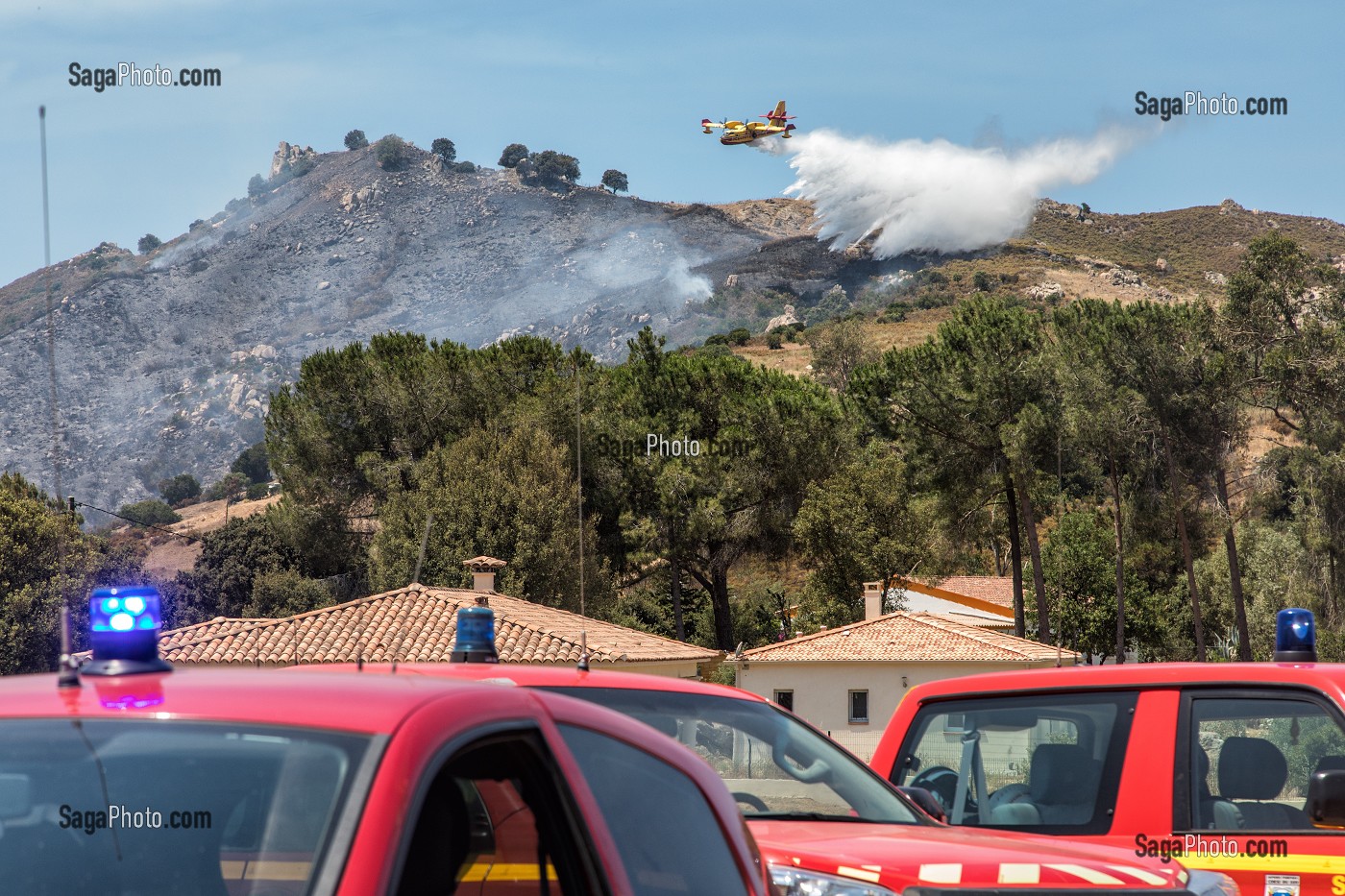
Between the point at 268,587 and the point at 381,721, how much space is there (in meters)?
63.6

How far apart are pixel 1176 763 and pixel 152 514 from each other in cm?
14254

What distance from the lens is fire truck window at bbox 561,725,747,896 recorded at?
9.45 ft

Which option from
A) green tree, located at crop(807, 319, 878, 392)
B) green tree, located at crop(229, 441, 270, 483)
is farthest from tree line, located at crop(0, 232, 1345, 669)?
green tree, located at crop(229, 441, 270, 483)

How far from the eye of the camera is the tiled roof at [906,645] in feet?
125

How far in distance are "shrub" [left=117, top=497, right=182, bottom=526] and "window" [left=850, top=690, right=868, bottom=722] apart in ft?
353

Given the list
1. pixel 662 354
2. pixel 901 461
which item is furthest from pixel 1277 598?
pixel 662 354

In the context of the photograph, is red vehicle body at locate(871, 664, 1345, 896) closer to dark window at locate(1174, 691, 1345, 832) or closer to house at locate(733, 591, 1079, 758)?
dark window at locate(1174, 691, 1345, 832)

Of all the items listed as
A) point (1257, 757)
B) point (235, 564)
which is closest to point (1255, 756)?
point (1257, 757)

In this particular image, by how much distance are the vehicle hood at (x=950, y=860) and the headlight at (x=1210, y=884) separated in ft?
0.14

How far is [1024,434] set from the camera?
45.1m

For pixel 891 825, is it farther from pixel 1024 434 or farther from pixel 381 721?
pixel 1024 434

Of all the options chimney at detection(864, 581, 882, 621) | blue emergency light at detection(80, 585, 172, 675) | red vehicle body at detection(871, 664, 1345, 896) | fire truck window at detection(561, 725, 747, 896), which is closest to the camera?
blue emergency light at detection(80, 585, 172, 675)

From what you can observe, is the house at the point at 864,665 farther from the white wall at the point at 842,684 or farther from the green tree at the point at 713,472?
the green tree at the point at 713,472

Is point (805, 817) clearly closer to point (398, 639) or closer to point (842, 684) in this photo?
point (398, 639)
